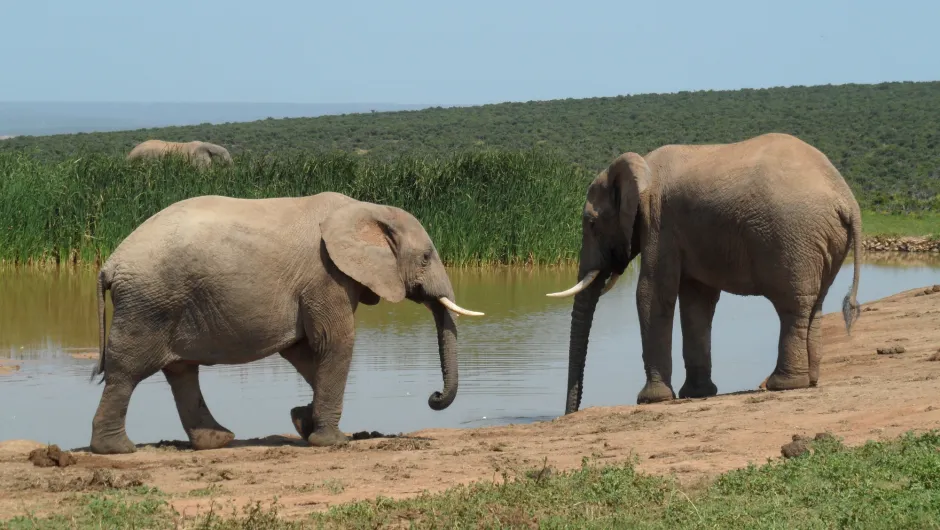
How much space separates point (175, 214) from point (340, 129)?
228ft

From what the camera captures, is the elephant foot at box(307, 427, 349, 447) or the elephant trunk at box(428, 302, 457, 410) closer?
the elephant foot at box(307, 427, 349, 447)

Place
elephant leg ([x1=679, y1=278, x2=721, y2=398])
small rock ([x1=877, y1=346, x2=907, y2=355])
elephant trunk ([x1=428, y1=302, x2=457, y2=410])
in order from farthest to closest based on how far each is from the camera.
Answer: small rock ([x1=877, y1=346, x2=907, y2=355])
elephant leg ([x1=679, y1=278, x2=721, y2=398])
elephant trunk ([x1=428, y1=302, x2=457, y2=410])

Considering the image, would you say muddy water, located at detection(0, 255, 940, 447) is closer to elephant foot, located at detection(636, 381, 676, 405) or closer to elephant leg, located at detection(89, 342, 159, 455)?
elephant foot, located at detection(636, 381, 676, 405)

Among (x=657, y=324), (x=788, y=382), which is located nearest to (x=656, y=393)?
(x=657, y=324)

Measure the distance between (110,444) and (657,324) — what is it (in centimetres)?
449

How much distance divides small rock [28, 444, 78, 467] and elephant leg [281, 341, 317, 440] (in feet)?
6.10

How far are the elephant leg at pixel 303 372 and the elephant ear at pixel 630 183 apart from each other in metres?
3.10

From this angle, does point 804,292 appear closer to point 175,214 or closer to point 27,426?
point 175,214

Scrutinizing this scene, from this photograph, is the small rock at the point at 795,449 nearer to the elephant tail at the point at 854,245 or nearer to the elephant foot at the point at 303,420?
the elephant tail at the point at 854,245

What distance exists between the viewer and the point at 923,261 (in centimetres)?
2912

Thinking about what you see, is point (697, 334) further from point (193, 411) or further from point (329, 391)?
point (193, 411)

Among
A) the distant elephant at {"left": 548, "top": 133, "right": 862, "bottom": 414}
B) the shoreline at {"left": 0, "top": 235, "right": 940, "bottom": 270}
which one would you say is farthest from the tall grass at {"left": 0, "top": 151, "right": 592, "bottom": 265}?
the distant elephant at {"left": 548, "top": 133, "right": 862, "bottom": 414}

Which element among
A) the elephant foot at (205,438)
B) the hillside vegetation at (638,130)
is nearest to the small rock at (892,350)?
the elephant foot at (205,438)

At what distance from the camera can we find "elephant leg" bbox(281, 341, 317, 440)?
9.73 m
